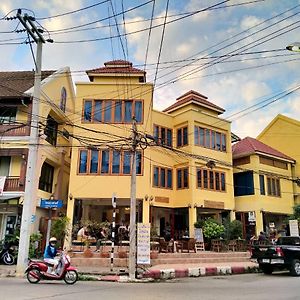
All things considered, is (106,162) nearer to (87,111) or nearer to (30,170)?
(87,111)

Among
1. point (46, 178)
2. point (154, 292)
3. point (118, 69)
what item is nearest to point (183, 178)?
point (118, 69)

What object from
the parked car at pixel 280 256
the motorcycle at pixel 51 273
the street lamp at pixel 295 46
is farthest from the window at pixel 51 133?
the street lamp at pixel 295 46

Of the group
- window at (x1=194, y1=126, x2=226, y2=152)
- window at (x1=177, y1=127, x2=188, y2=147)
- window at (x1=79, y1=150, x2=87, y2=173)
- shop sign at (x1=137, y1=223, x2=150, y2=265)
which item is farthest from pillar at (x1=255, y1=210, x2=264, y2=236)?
shop sign at (x1=137, y1=223, x2=150, y2=265)

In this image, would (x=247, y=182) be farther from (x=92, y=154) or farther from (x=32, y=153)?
(x=32, y=153)

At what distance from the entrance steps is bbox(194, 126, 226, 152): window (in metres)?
8.41

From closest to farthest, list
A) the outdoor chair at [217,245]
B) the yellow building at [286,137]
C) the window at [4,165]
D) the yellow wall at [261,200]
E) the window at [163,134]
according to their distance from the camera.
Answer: the window at [4,165]
the outdoor chair at [217,245]
the window at [163,134]
the yellow wall at [261,200]
the yellow building at [286,137]

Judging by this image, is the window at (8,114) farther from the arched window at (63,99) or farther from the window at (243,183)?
the window at (243,183)

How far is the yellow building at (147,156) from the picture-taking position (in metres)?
21.3

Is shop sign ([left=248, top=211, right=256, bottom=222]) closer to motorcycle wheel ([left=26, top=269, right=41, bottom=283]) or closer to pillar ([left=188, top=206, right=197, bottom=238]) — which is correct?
pillar ([left=188, top=206, right=197, bottom=238])

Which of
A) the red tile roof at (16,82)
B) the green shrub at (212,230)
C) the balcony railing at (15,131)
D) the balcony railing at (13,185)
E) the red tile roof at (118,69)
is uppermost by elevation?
the red tile roof at (118,69)

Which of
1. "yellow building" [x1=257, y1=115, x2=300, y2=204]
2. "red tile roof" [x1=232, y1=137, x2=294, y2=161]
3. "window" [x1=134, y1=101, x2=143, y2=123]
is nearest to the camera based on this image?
"window" [x1=134, y1=101, x2=143, y2=123]

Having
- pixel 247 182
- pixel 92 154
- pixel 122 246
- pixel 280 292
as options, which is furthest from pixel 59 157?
pixel 280 292

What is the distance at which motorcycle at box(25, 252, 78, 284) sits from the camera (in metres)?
11.3

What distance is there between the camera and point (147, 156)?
22.1 m
